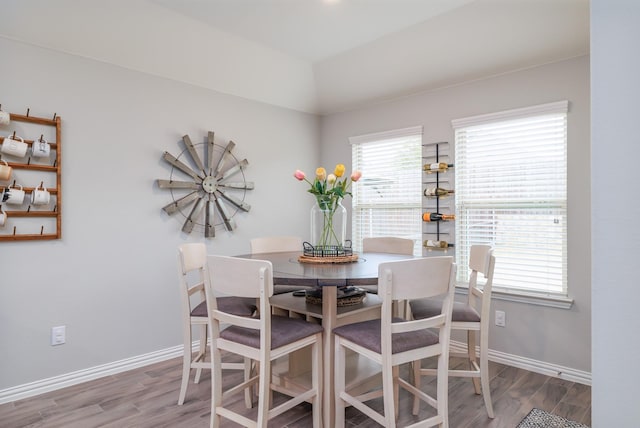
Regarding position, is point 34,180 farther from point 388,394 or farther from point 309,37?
point 388,394

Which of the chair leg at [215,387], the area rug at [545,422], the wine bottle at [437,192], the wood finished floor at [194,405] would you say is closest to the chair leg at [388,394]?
the wood finished floor at [194,405]

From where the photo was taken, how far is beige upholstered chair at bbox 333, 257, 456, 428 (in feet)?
5.52

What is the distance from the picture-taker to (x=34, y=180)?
2.50 metres

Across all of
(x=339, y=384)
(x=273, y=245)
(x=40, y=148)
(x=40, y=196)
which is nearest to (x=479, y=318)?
(x=339, y=384)

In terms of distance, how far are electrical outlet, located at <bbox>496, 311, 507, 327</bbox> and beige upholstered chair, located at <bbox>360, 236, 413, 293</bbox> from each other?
885mm

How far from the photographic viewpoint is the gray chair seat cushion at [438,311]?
230cm

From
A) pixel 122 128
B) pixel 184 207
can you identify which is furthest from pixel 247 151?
pixel 122 128

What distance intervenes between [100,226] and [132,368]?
3.67ft

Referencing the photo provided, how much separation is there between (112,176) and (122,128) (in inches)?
14.9

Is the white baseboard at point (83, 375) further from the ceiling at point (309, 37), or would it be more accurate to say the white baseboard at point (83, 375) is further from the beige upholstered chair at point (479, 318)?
the ceiling at point (309, 37)

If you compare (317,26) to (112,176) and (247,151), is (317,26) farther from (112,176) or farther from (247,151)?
(112,176)

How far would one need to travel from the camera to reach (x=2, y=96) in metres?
2.38

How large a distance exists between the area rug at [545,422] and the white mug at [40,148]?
3.34 metres

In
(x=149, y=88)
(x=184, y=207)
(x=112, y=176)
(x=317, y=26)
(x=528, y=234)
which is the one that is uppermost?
(x=317, y=26)
